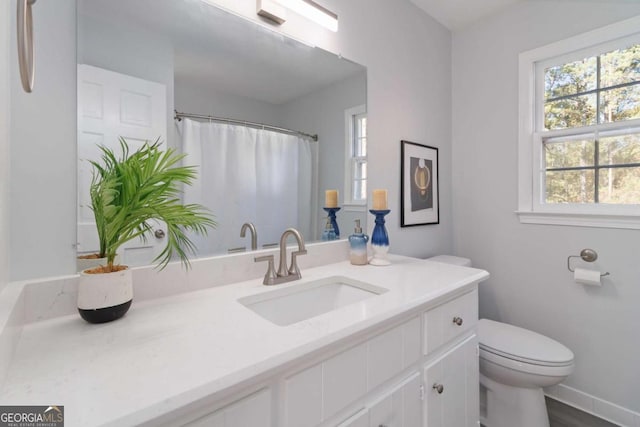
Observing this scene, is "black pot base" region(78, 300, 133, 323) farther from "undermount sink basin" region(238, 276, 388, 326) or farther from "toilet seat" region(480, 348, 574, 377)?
"toilet seat" region(480, 348, 574, 377)

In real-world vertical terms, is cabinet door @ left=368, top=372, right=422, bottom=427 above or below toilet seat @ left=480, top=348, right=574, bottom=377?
above

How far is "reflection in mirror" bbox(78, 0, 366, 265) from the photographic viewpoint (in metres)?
0.90

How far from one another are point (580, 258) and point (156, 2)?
2.49 m

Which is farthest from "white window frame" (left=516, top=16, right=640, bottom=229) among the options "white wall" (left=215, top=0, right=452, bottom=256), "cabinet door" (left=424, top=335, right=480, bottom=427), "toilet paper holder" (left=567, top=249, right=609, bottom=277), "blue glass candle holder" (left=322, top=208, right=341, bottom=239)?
"blue glass candle holder" (left=322, top=208, right=341, bottom=239)

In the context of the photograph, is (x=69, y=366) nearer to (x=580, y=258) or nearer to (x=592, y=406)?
(x=580, y=258)

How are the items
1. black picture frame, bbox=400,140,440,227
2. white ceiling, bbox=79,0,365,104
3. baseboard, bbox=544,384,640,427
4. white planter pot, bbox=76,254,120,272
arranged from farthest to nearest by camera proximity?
black picture frame, bbox=400,140,440,227 → baseboard, bbox=544,384,640,427 → white ceiling, bbox=79,0,365,104 → white planter pot, bbox=76,254,120,272

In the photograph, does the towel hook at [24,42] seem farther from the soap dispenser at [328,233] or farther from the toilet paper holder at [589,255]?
the toilet paper holder at [589,255]

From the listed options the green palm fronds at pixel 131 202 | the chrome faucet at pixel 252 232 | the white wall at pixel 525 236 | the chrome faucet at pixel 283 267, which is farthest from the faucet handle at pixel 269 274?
the white wall at pixel 525 236

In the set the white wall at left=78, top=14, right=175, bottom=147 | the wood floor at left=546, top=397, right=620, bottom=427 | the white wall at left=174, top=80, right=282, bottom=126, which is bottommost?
the wood floor at left=546, top=397, right=620, bottom=427

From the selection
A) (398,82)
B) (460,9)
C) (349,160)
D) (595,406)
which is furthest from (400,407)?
(460,9)

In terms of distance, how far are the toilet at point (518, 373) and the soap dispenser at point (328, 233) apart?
974mm

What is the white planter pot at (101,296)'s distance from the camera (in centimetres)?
73

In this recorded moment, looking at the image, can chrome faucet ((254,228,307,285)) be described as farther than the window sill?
No

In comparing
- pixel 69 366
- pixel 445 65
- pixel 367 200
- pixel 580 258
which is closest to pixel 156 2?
pixel 69 366
